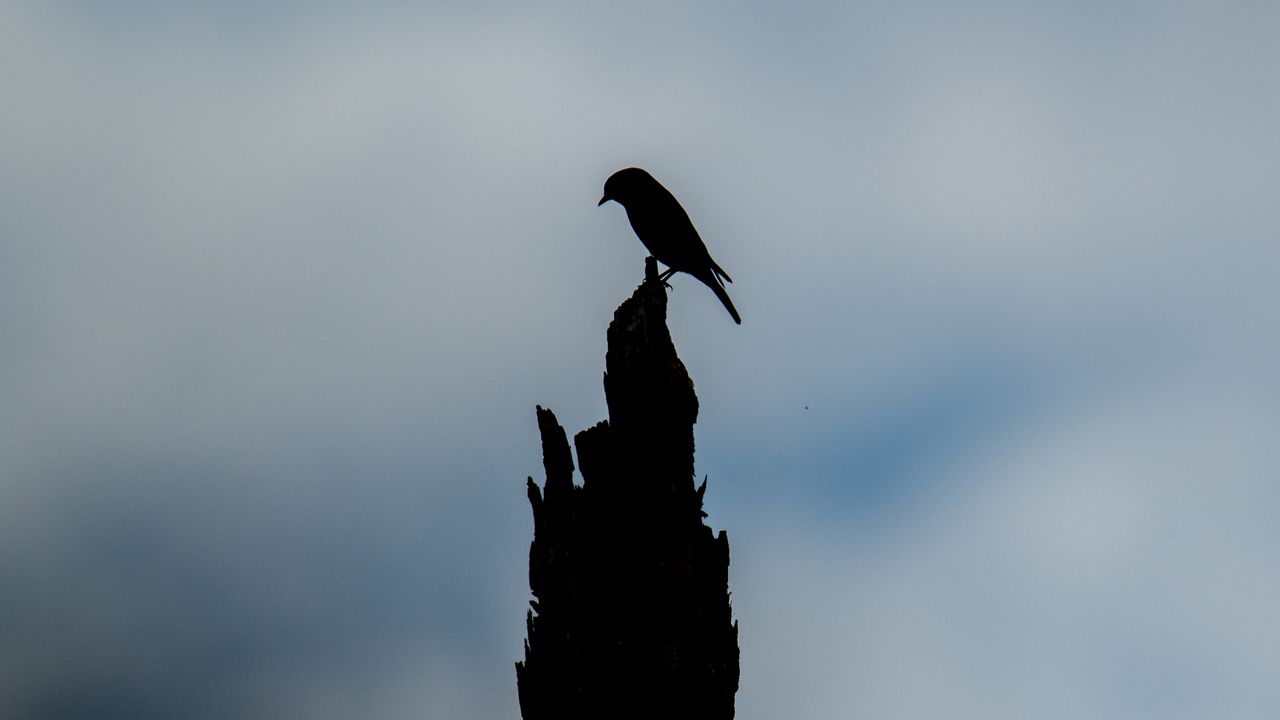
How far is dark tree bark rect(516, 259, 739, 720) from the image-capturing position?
19.1 meters

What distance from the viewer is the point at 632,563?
64.7ft

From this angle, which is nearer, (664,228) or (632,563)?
(632,563)

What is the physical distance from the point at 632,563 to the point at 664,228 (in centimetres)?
521

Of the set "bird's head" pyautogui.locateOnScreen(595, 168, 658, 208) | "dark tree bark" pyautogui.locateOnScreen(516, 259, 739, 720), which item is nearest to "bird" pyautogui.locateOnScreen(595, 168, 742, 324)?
"bird's head" pyautogui.locateOnScreen(595, 168, 658, 208)

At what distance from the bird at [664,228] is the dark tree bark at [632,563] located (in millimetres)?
1237

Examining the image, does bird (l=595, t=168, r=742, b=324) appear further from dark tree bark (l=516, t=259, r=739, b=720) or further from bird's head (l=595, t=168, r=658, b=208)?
dark tree bark (l=516, t=259, r=739, b=720)

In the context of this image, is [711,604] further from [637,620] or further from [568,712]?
[568,712]

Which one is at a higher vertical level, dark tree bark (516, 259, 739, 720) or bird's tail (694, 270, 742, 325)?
bird's tail (694, 270, 742, 325)

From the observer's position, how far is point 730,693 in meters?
19.1

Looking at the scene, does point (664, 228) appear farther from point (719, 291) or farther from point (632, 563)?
point (632, 563)

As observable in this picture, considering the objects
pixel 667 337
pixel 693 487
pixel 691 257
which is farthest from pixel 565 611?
pixel 691 257

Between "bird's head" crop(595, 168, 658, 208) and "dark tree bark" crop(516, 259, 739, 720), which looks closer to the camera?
"dark tree bark" crop(516, 259, 739, 720)

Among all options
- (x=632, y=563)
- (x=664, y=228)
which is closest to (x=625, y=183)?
(x=664, y=228)

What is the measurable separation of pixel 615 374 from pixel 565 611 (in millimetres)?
3359
